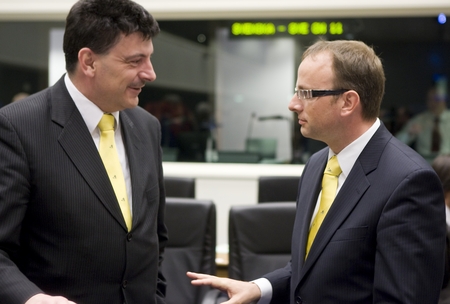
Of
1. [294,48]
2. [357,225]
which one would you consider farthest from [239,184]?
[357,225]

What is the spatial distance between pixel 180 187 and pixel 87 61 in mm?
2441

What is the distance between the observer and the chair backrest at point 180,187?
416 centimetres

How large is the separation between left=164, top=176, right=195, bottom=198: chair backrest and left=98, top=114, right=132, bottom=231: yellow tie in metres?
2.30

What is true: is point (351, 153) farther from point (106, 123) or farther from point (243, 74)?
point (243, 74)

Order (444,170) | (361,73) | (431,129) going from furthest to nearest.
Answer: (431,129) → (444,170) → (361,73)

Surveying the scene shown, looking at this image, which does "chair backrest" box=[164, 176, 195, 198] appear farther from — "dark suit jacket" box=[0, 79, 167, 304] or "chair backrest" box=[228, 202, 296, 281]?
"dark suit jacket" box=[0, 79, 167, 304]

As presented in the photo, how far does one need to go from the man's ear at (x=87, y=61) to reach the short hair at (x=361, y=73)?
2.34 ft

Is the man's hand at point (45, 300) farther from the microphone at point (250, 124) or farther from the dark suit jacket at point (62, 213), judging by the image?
the microphone at point (250, 124)

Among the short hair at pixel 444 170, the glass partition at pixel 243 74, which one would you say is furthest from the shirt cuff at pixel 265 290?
the glass partition at pixel 243 74

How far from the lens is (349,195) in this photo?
5.56 ft

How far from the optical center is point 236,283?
77.7 inches

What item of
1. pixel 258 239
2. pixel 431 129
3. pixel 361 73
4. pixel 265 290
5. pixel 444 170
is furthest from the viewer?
pixel 431 129

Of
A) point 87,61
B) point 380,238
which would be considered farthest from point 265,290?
point 87,61

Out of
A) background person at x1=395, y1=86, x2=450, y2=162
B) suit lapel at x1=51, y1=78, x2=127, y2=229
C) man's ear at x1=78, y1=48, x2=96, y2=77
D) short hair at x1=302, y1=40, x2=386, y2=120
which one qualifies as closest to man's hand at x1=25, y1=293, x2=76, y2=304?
suit lapel at x1=51, y1=78, x2=127, y2=229
